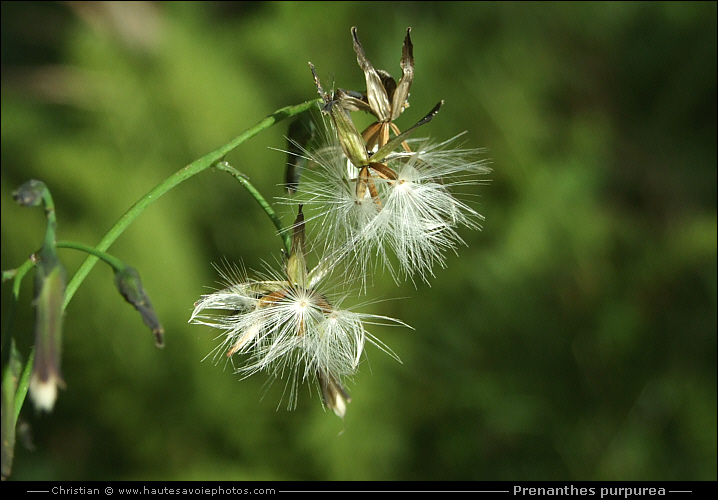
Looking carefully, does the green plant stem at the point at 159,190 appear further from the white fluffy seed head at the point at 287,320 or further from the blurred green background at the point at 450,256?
the blurred green background at the point at 450,256

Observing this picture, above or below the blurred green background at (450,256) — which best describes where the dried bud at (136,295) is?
below

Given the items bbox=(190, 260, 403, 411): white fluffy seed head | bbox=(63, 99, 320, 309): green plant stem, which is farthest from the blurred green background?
bbox=(63, 99, 320, 309): green plant stem

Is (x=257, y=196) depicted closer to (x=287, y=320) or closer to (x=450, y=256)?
(x=287, y=320)

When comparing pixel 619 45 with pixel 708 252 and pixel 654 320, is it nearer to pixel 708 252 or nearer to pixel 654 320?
pixel 708 252

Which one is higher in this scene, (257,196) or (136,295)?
(257,196)

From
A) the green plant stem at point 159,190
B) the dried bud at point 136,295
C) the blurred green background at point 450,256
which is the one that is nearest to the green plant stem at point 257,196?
the green plant stem at point 159,190

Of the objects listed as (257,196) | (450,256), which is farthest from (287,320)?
(450,256)
